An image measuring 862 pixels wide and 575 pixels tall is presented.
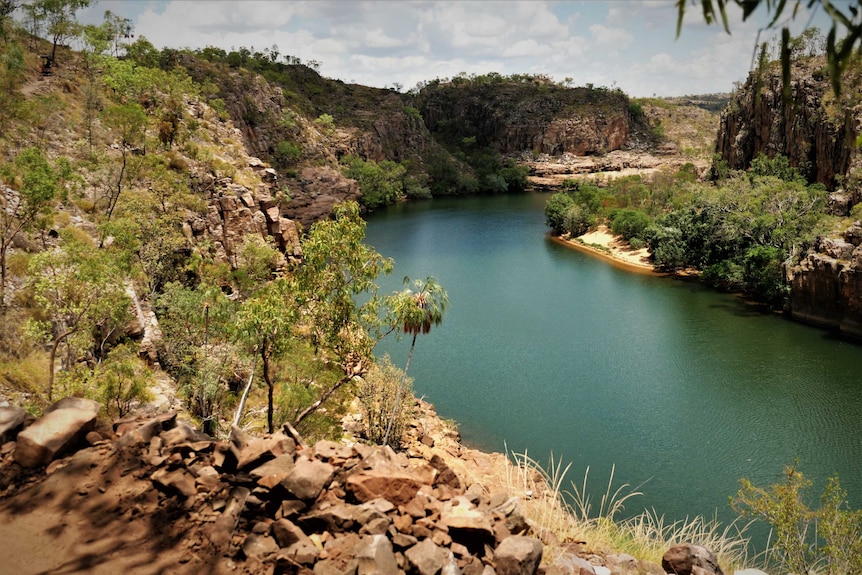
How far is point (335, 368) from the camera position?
58.8 ft

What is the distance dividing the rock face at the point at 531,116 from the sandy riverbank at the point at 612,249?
8359 cm

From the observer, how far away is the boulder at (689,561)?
8969 mm

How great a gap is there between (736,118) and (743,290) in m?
41.3

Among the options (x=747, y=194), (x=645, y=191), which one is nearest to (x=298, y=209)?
(x=645, y=191)

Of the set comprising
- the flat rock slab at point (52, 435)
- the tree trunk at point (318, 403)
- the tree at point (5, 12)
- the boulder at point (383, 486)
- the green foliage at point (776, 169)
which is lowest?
the tree trunk at point (318, 403)

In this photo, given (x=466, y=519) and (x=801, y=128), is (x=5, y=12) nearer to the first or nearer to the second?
(x=466, y=519)

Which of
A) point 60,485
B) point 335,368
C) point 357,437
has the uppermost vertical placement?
point 60,485

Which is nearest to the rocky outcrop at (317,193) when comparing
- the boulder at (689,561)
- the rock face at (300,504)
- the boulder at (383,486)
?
the rock face at (300,504)

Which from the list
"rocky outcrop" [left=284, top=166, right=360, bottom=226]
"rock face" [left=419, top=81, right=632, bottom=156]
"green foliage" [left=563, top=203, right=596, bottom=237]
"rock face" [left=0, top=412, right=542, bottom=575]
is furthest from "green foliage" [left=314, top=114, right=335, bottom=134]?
"rock face" [left=0, top=412, right=542, bottom=575]

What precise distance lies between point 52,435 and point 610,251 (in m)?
60.5

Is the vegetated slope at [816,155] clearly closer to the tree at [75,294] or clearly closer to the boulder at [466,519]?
the boulder at [466,519]

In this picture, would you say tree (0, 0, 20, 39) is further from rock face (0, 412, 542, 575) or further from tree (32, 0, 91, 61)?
rock face (0, 412, 542, 575)

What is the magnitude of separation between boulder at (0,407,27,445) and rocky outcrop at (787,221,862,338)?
1684 inches

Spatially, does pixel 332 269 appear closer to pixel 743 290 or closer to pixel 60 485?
pixel 60 485
